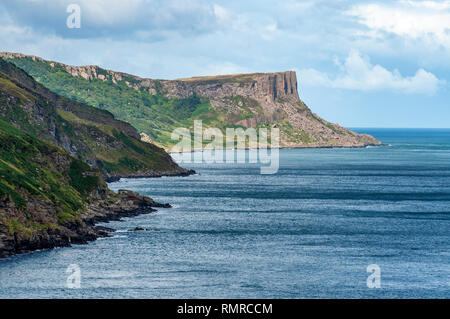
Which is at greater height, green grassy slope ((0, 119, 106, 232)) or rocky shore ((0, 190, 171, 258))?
green grassy slope ((0, 119, 106, 232))

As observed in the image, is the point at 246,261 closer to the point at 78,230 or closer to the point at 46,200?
the point at 78,230

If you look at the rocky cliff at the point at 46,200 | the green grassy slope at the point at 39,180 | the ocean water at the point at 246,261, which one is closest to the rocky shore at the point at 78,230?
the rocky cliff at the point at 46,200

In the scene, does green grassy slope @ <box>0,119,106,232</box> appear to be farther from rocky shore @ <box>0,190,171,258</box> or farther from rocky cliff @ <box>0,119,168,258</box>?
rocky shore @ <box>0,190,171,258</box>

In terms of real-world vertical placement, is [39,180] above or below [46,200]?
above

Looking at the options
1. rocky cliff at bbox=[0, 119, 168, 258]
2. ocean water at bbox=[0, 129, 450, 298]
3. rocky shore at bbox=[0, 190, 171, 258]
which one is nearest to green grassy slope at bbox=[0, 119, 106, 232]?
rocky cliff at bbox=[0, 119, 168, 258]

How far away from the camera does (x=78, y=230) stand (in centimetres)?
15112

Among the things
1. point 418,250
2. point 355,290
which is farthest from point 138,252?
point 418,250

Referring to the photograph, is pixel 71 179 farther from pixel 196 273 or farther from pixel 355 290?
Result: pixel 355 290

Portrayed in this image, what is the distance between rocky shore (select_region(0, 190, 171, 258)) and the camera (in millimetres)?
131538

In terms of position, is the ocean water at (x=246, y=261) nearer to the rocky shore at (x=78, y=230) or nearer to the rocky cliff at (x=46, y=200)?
the rocky shore at (x=78, y=230)

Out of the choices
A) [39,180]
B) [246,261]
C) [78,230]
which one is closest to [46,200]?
[78,230]
